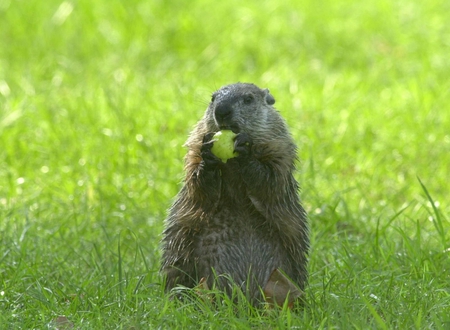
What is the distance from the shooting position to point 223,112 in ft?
14.7

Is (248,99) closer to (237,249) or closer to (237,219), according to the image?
(237,219)

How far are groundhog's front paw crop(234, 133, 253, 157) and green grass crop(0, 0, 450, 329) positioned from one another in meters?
0.74

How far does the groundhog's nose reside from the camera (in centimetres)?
448

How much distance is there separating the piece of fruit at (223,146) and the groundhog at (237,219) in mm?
25

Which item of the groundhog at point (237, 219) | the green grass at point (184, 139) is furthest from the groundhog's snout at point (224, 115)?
the green grass at point (184, 139)

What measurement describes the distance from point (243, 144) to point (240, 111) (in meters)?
0.27

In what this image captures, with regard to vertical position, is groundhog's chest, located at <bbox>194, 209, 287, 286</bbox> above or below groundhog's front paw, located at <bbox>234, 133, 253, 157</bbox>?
below

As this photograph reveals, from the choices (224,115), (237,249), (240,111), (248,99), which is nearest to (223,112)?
(224,115)

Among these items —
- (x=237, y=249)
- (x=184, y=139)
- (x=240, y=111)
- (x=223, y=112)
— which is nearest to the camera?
(x=237, y=249)

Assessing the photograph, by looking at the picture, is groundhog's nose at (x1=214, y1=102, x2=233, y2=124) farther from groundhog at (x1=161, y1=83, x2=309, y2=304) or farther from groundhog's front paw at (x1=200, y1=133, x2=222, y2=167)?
groundhog's front paw at (x1=200, y1=133, x2=222, y2=167)

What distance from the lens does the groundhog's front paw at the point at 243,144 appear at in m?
4.37

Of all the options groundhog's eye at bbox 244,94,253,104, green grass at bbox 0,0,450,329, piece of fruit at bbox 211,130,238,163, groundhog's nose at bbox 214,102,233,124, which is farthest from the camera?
groundhog's eye at bbox 244,94,253,104

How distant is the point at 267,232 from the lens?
4395 millimetres

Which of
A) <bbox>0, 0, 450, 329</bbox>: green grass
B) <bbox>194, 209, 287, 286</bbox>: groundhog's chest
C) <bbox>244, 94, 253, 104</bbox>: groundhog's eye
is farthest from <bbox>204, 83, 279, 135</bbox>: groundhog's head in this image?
<bbox>0, 0, 450, 329</bbox>: green grass
